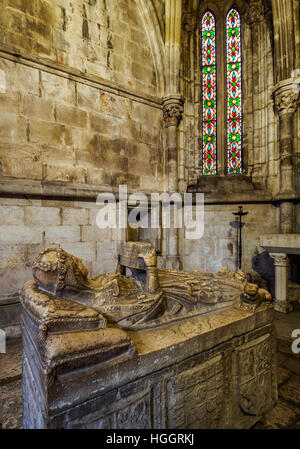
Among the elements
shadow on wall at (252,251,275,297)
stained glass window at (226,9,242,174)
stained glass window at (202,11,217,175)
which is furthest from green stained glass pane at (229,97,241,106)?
shadow on wall at (252,251,275,297)

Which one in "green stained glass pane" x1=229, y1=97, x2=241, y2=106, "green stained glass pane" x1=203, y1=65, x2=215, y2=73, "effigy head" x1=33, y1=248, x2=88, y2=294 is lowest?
"effigy head" x1=33, y1=248, x2=88, y2=294

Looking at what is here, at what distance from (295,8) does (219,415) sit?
6.99 meters

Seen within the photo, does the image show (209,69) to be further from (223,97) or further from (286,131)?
(286,131)

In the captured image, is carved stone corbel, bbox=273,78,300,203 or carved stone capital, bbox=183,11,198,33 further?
carved stone capital, bbox=183,11,198,33

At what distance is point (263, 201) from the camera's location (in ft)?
17.7

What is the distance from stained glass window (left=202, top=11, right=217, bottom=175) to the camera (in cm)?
618

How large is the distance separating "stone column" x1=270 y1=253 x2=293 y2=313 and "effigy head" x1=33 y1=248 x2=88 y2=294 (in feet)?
12.9

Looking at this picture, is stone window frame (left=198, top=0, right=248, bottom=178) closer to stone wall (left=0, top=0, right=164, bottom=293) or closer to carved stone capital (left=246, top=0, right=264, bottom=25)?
carved stone capital (left=246, top=0, right=264, bottom=25)

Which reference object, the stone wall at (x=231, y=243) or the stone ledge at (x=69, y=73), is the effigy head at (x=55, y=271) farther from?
the stone wall at (x=231, y=243)

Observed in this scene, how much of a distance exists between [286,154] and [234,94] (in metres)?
2.24

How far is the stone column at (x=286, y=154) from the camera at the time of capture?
490 cm

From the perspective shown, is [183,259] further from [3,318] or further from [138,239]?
[3,318]

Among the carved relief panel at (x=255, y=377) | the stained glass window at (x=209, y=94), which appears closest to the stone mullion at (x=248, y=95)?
the stained glass window at (x=209, y=94)

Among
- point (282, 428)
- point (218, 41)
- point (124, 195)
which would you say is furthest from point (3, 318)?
point (218, 41)
